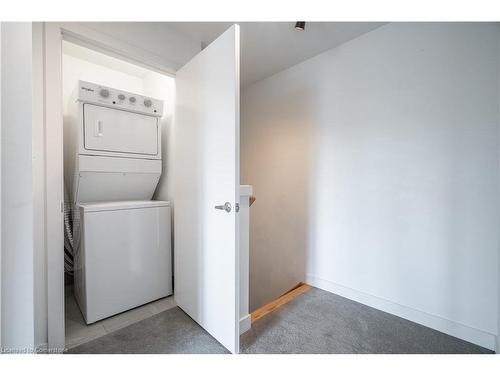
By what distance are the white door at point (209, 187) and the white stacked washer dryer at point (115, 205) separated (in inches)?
9.9

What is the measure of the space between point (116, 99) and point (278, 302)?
2.18 m

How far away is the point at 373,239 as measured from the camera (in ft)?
6.10

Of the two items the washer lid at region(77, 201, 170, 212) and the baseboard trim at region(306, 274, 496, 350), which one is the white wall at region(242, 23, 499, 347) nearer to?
the baseboard trim at region(306, 274, 496, 350)

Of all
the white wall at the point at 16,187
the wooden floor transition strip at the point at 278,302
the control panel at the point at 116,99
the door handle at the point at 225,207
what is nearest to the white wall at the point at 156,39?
the control panel at the point at 116,99

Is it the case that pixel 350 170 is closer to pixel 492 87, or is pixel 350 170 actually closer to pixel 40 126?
pixel 492 87

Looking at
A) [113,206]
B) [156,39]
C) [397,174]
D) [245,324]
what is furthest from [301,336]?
[156,39]

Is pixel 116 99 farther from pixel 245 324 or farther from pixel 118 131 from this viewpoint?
pixel 245 324

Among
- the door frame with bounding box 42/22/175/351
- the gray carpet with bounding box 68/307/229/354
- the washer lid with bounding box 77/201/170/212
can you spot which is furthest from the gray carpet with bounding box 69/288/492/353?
the washer lid with bounding box 77/201/170/212

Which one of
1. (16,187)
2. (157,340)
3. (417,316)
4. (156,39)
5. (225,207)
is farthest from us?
(156,39)

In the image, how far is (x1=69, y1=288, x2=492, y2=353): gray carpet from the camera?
4.53 ft

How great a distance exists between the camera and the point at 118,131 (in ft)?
5.99

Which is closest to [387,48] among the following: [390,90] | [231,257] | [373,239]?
[390,90]
